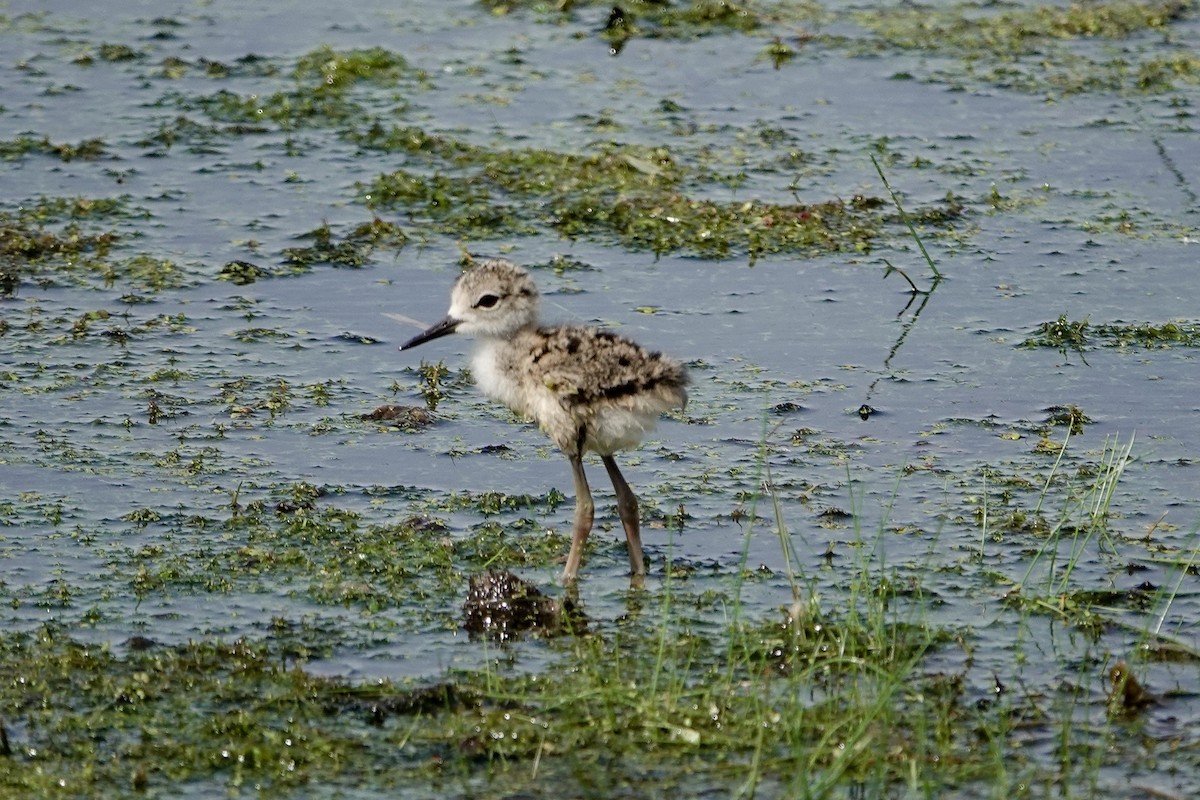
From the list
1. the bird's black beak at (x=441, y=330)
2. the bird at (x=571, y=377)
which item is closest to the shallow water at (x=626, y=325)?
the bird at (x=571, y=377)

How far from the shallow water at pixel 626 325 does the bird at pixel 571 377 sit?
0.89 feet

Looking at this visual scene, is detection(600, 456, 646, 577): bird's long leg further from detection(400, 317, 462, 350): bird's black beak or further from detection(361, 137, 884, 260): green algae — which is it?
detection(361, 137, 884, 260): green algae

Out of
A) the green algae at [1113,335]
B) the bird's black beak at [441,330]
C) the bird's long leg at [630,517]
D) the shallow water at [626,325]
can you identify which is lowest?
the green algae at [1113,335]

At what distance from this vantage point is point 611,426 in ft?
17.6

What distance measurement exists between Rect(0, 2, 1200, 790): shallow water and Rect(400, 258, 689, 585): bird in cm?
27

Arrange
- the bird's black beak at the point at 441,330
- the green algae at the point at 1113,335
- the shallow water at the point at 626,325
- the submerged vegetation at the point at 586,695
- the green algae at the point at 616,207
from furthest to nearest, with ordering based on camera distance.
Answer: the green algae at the point at 616,207 → the green algae at the point at 1113,335 → the bird's black beak at the point at 441,330 → the shallow water at the point at 626,325 → the submerged vegetation at the point at 586,695

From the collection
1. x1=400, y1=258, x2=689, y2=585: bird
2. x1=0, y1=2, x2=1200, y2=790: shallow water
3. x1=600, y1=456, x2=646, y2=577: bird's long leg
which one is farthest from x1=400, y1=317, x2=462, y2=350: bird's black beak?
x1=600, y1=456, x2=646, y2=577: bird's long leg

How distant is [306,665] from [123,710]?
51cm

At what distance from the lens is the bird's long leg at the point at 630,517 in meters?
5.54

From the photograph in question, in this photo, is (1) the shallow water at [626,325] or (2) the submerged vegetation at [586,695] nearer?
(2) the submerged vegetation at [586,695]

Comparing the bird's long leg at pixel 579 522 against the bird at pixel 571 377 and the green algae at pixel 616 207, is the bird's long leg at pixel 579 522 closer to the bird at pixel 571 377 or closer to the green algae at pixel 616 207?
the bird at pixel 571 377

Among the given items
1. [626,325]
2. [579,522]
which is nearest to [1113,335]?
[626,325]

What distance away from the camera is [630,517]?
554 cm

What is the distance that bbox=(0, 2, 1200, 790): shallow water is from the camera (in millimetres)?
A: 5637
